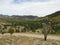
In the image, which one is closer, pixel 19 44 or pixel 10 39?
pixel 19 44

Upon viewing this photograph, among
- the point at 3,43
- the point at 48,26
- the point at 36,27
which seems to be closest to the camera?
the point at 3,43

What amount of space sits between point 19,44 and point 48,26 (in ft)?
25.5

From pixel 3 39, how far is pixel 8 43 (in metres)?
2.13

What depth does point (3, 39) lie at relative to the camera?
33594 millimetres

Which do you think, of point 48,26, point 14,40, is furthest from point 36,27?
point 14,40

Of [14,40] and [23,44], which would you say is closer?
[23,44]

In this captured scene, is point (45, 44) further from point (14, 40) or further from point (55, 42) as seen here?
point (14, 40)

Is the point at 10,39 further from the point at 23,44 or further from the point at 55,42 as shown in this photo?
the point at 55,42

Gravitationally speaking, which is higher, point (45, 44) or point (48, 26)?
point (48, 26)

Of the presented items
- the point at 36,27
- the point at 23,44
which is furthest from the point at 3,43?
the point at 36,27

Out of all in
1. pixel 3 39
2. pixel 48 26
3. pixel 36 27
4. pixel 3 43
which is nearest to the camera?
pixel 3 43

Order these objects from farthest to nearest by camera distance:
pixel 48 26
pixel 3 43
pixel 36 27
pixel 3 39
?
pixel 36 27 < pixel 48 26 < pixel 3 39 < pixel 3 43

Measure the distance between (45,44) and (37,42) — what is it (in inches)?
62.4

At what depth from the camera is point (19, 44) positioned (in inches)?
1248
